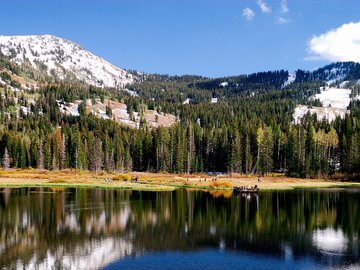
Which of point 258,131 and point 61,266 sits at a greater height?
point 258,131

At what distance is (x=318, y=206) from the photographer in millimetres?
79312

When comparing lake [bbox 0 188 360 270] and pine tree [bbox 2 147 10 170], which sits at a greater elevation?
pine tree [bbox 2 147 10 170]

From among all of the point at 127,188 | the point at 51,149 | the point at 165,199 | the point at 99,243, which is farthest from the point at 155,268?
the point at 51,149

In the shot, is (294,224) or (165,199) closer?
(294,224)

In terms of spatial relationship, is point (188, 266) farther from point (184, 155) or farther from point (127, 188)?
point (184, 155)

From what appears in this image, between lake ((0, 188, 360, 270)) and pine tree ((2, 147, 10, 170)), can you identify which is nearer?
lake ((0, 188, 360, 270))

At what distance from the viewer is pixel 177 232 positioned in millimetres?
54062

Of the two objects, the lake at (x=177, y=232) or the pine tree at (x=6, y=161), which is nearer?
the lake at (x=177, y=232)

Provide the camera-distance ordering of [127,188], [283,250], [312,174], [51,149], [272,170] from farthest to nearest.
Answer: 1. [51,149]
2. [272,170]
3. [312,174]
4. [127,188]
5. [283,250]

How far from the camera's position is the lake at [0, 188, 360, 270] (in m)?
40.2

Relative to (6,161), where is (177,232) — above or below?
below

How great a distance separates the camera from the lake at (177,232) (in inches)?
1583

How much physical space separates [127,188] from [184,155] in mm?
78430

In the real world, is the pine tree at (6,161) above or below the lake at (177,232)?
above
